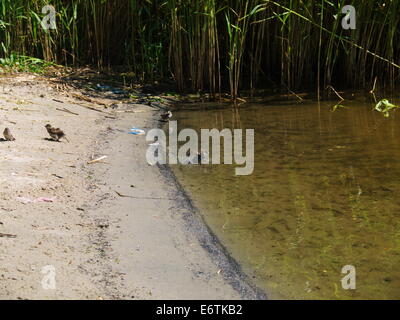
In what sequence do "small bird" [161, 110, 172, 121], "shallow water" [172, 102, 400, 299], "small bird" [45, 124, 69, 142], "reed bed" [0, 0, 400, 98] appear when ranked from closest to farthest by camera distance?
"shallow water" [172, 102, 400, 299] → "small bird" [45, 124, 69, 142] → "small bird" [161, 110, 172, 121] → "reed bed" [0, 0, 400, 98]

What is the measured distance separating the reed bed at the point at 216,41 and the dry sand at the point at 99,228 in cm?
228

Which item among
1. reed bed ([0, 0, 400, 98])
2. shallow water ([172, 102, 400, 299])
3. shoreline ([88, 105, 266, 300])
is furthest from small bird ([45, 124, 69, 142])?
reed bed ([0, 0, 400, 98])

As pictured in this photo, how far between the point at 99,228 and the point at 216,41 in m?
4.24

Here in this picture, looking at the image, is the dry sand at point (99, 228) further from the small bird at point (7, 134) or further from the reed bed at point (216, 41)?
the reed bed at point (216, 41)

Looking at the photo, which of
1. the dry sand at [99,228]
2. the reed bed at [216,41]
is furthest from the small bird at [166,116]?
the dry sand at [99,228]

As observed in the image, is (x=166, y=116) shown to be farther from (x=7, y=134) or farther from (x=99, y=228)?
(x=99, y=228)

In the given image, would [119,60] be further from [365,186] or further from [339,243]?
[339,243]

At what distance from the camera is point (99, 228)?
12.0 ft

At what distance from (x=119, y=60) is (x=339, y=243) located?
552 cm

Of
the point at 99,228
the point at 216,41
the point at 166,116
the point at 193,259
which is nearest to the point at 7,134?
the point at 99,228

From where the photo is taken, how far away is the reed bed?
7.43m

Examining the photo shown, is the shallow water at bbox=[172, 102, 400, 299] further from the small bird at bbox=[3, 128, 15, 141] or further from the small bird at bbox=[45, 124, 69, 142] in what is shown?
the small bird at bbox=[3, 128, 15, 141]

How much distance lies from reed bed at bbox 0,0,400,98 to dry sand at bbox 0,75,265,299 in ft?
7.47

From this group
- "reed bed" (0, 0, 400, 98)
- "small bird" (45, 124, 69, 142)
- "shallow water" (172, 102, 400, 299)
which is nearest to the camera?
"shallow water" (172, 102, 400, 299)
